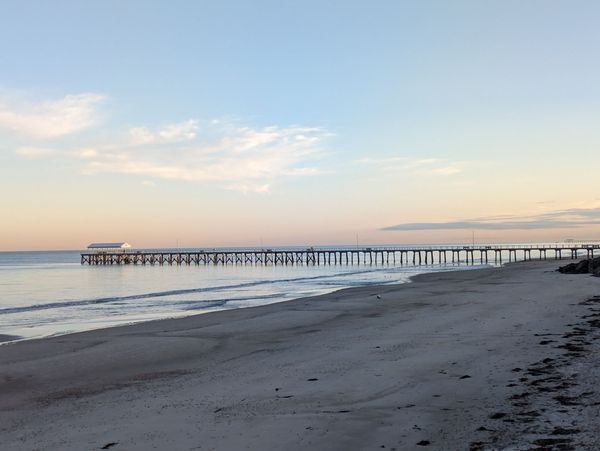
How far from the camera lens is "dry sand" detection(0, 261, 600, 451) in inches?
232

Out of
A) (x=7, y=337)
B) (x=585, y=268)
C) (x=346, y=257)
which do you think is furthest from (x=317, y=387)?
(x=346, y=257)

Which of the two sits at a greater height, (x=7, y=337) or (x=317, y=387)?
(x=317, y=387)

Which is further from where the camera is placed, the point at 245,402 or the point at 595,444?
the point at 245,402

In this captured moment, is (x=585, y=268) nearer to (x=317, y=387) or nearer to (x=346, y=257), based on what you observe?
(x=317, y=387)

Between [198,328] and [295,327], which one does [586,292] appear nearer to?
[295,327]

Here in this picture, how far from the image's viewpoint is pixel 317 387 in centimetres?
825

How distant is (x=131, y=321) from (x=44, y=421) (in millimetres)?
13687

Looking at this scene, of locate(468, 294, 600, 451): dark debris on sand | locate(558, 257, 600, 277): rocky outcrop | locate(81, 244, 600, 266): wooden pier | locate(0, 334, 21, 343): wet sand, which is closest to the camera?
locate(468, 294, 600, 451): dark debris on sand

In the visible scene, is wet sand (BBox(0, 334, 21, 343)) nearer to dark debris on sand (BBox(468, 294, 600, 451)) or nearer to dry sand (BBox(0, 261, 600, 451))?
dry sand (BBox(0, 261, 600, 451))

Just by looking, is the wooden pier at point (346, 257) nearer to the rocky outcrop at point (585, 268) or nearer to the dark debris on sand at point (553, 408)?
the rocky outcrop at point (585, 268)

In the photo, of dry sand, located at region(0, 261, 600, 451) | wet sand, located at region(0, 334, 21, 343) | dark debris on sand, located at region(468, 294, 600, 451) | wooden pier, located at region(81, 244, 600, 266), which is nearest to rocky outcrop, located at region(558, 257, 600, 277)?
dry sand, located at region(0, 261, 600, 451)

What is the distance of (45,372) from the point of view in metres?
11.0

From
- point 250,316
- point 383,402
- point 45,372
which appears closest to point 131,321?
point 250,316

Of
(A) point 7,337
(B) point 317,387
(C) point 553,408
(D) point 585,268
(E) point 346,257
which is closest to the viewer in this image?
(C) point 553,408
